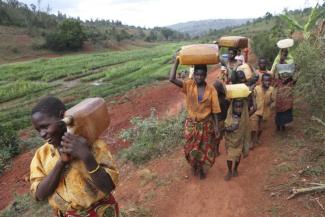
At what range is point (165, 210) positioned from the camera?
4.38m

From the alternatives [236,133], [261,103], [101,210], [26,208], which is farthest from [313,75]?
[26,208]

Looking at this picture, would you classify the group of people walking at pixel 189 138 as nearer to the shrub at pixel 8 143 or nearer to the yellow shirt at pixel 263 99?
the yellow shirt at pixel 263 99

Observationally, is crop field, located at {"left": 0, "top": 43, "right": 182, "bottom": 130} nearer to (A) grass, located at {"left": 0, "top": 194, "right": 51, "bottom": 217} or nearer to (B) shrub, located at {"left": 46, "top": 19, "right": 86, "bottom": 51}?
(A) grass, located at {"left": 0, "top": 194, "right": 51, "bottom": 217}

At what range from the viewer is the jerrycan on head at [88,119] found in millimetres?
1977

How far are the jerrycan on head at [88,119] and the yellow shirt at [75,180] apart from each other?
101mm

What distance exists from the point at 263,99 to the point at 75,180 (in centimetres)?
439

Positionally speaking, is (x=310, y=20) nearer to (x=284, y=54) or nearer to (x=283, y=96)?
(x=284, y=54)

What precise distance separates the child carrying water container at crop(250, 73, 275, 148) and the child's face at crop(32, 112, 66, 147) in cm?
415

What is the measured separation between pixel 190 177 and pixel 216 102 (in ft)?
3.88

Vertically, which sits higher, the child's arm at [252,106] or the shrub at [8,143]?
the child's arm at [252,106]

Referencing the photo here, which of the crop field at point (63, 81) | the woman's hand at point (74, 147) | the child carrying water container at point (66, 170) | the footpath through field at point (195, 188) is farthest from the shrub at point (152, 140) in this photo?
the crop field at point (63, 81)

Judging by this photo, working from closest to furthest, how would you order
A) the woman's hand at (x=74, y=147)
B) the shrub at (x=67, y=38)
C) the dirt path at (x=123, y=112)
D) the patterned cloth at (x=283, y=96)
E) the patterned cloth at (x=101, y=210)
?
the woman's hand at (x=74, y=147) → the patterned cloth at (x=101, y=210) → the patterned cloth at (x=283, y=96) → the dirt path at (x=123, y=112) → the shrub at (x=67, y=38)

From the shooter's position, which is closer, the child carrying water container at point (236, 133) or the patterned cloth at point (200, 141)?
the patterned cloth at point (200, 141)

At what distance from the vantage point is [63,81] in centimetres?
2286
